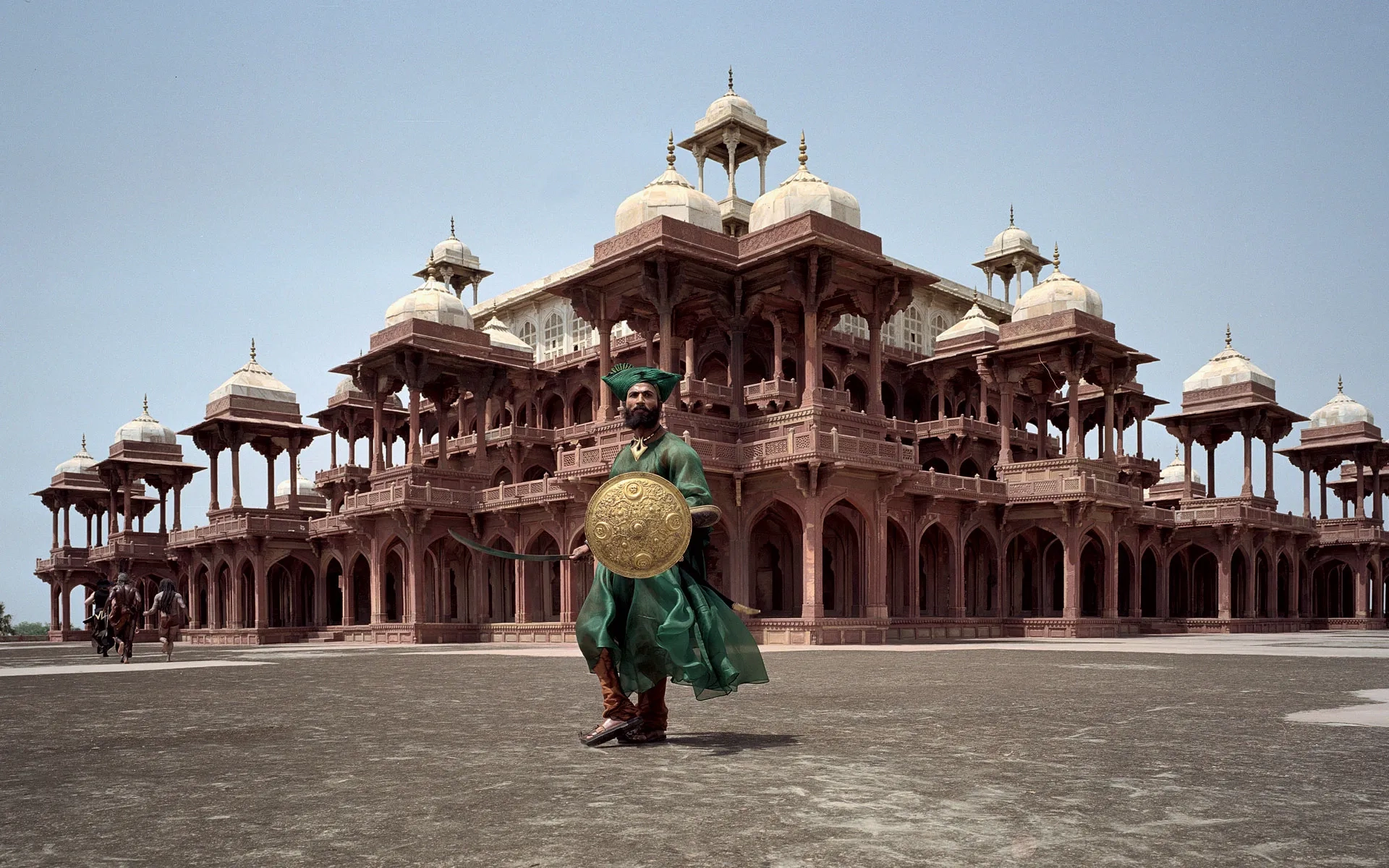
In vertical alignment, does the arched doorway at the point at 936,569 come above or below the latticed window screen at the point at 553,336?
below

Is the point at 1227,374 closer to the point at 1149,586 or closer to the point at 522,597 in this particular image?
the point at 1149,586

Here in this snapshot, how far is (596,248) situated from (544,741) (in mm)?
26960

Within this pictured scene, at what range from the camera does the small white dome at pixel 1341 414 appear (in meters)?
55.0

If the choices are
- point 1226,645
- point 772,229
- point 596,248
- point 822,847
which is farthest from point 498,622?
point 822,847

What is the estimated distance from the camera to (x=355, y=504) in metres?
41.7

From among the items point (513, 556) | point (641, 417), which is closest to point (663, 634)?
point (641, 417)

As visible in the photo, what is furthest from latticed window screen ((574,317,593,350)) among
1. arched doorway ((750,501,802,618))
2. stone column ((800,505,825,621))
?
stone column ((800,505,825,621))

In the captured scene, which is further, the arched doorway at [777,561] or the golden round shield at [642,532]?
the arched doorway at [777,561]

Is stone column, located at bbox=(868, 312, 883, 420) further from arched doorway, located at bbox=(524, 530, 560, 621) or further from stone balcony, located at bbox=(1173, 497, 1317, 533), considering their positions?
stone balcony, located at bbox=(1173, 497, 1317, 533)

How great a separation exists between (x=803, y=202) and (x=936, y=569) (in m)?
12.7

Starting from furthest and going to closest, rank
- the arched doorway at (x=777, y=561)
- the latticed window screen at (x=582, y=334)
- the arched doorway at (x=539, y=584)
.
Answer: the latticed window screen at (x=582, y=334) < the arched doorway at (x=539, y=584) < the arched doorway at (x=777, y=561)

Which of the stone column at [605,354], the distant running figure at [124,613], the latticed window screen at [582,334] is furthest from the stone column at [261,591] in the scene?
the distant running figure at [124,613]

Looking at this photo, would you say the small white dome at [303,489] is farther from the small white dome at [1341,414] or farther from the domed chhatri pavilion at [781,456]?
the small white dome at [1341,414]

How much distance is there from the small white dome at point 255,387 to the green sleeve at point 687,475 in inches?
1885
